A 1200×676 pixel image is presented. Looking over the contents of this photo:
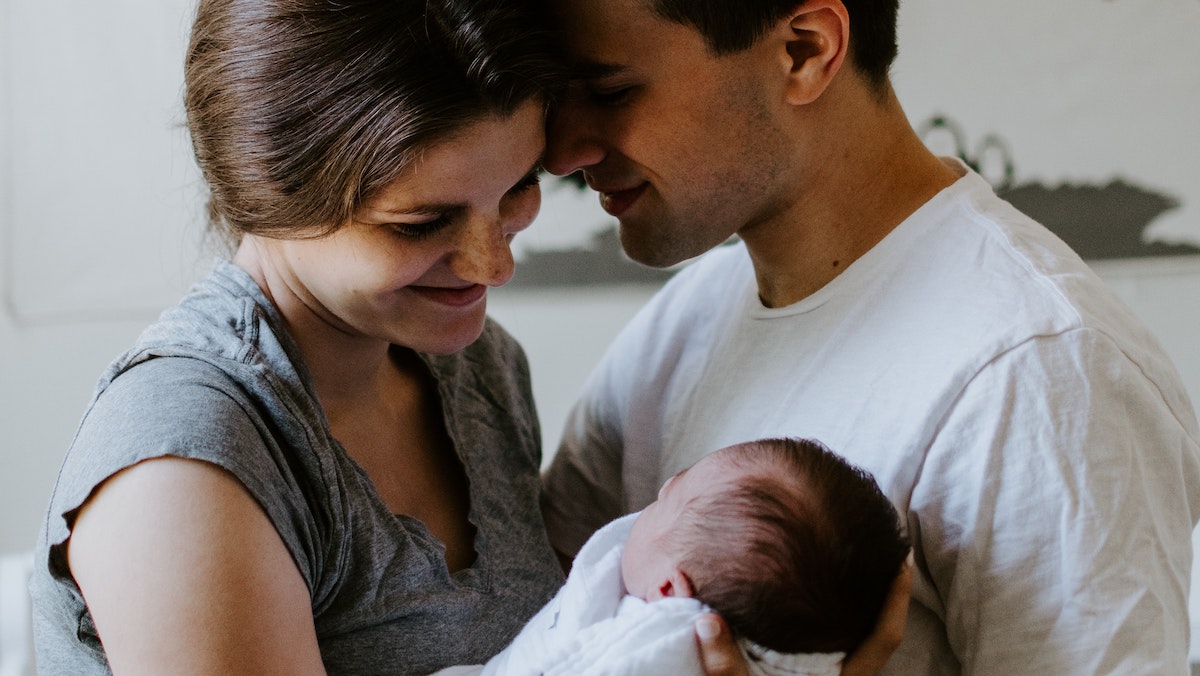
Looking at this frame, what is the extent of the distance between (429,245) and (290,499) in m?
0.31

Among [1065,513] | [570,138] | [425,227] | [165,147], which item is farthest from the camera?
[165,147]

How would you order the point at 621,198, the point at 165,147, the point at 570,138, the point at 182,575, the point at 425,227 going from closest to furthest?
the point at 182,575 < the point at 425,227 < the point at 570,138 < the point at 621,198 < the point at 165,147

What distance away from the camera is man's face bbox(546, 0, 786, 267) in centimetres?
133

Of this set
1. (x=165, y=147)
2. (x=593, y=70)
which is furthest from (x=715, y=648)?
(x=165, y=147)

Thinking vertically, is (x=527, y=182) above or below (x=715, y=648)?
above

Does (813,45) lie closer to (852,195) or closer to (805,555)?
(852,195)

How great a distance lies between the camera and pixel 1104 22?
2449 millimetres

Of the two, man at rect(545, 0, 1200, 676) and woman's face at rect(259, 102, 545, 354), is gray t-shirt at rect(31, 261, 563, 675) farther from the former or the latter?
man at rect(545, 0, 1200, 676)

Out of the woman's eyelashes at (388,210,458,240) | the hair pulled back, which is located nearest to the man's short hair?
the hair pulled back

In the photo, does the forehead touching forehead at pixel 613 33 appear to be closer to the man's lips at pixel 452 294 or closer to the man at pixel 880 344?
the man at pixel 880 344

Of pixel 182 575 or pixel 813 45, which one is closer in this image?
pixel 182 575

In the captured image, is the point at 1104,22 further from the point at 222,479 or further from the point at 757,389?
the point at 222,479

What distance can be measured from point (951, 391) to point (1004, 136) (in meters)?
1.59

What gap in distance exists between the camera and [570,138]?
1377mm
